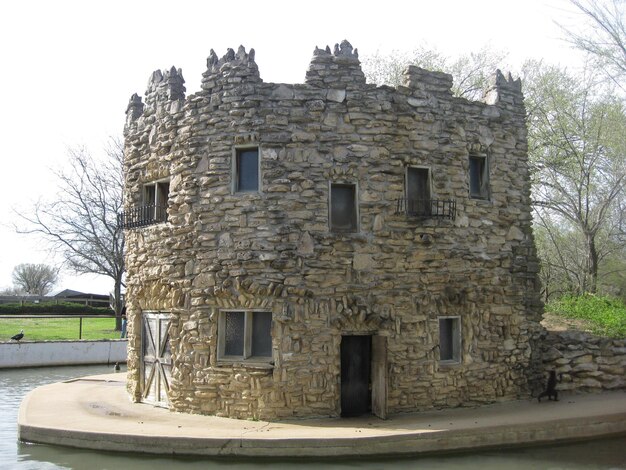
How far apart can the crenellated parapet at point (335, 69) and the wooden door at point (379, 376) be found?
487 centimetres

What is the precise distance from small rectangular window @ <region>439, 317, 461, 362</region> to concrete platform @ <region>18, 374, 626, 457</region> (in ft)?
3.54

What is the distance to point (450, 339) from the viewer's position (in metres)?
12.1

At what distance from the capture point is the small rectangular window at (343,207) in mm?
11500

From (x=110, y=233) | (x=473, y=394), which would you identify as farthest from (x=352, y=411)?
(x=110, y=233)

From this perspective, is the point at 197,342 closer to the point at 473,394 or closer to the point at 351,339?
the point at 351,339

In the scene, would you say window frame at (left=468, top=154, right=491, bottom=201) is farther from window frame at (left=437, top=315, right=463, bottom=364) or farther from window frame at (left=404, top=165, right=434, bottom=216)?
window frame at (left=437, top=315, right=463, bottom=364)

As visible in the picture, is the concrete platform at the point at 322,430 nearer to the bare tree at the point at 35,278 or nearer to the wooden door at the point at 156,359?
the wooden door at the point at 156,359

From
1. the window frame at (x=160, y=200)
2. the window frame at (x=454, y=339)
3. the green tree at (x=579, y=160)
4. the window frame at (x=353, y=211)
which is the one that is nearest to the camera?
the window frame at (x=353, y=211)

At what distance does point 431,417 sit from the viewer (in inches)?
427

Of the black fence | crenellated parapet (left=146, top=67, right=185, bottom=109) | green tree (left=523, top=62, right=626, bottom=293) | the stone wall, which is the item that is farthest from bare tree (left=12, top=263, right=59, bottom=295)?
the stone wall

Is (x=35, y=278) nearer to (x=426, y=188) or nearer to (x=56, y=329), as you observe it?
(x=56, y=329)

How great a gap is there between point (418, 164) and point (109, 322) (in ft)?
101

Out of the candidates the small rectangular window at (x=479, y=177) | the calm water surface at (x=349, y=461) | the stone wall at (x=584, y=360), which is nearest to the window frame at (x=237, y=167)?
the small rectangular window at (x=479, y=177)

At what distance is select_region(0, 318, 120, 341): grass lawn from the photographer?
2858cm
